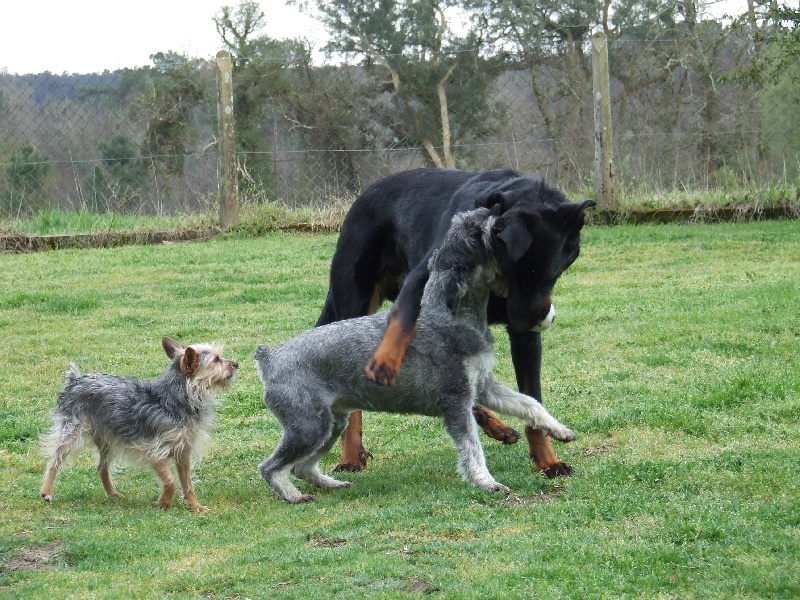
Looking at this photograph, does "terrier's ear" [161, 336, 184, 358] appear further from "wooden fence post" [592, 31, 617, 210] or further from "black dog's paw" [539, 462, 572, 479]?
"wooden fence post" [592, 31, 617, 210]

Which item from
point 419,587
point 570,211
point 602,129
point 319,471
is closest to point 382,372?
point 319,471

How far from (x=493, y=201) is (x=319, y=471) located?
1.97 metres

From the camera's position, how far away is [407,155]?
18.6m

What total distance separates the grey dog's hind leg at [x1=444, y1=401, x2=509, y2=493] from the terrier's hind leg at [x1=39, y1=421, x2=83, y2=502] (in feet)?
7.38

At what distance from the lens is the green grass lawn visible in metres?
4.16

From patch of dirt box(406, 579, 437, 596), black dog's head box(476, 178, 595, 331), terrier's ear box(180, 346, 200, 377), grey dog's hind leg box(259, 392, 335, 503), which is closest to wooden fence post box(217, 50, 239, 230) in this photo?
terrier's ear box(180, 346, 200, 377)

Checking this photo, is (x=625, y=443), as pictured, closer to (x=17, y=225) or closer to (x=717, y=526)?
(x=717, y=526)

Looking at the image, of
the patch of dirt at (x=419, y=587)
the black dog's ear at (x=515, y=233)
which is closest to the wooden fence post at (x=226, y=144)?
the black dog's ear at (x=515, y=233)

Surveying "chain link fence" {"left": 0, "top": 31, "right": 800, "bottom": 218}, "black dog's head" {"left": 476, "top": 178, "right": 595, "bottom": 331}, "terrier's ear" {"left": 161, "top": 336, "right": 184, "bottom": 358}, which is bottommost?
"terrier's ear" {"left": 161, "top": 336, "right": 184, "bottom": 358}

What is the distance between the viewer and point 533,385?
6098mm

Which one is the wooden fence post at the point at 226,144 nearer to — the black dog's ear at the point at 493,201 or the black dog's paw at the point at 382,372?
the black dog's ear at the point at 493,201

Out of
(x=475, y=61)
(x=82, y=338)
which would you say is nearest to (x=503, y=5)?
(x=475, y=61)

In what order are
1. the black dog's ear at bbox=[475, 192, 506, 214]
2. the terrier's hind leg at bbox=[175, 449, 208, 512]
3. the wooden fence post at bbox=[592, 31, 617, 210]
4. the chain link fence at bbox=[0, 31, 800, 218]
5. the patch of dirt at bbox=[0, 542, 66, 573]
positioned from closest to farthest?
the patch of dirt at bbox=[0, 542, 66, 573]
the black dog's ear at bbox=[475, 192, 506, 214]
the terrier's hind leg at bbox=[175, 449, 208, 512]
the wooden fence post at bbox=[592, 31, 617, 210]
the chain link fence at bbox=[0, 31, 800, 218]

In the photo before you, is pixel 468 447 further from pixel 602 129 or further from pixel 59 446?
pixel 602 129
